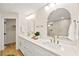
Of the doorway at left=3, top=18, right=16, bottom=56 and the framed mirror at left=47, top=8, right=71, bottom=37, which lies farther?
the doorway at left=3, top=18, right=16, bottom=56

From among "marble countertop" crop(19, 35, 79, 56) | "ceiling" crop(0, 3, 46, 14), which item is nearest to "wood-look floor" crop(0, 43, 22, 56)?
"marble countertop" crop(19, 35, 79, 56)

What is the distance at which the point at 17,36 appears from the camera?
1728 mm

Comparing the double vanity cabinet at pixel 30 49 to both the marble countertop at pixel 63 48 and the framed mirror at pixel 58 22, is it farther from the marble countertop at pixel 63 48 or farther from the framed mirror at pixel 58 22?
the framed mirror at pixel 58 22

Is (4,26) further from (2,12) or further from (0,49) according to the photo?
(0,49)

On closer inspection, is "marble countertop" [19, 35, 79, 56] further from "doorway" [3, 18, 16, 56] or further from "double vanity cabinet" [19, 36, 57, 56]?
"doorway" [3, 18, 16, 56]

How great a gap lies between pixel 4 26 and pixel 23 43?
16.4 inches

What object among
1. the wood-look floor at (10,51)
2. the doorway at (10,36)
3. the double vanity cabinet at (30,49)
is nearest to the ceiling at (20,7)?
the doorway at (10,36)

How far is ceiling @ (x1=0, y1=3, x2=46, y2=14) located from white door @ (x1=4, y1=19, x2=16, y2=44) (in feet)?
0.60

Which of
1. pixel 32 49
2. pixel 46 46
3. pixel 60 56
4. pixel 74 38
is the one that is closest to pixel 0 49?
pixel 32 49

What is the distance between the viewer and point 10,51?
1692mm

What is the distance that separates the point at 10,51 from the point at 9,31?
1.08ft

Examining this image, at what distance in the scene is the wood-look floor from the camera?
5.48 ft

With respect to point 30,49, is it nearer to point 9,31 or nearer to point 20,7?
point 9,31

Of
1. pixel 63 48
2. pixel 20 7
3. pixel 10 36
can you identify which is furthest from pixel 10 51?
pixel 63 48
